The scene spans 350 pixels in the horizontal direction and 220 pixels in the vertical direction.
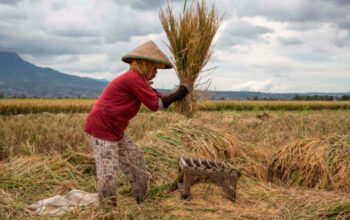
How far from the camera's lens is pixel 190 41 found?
359 centimetres

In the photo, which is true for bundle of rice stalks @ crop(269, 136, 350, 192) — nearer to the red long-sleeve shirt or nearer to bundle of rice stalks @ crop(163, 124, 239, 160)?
bundle of rice stalks @ crop(163, 124, 239, 160)

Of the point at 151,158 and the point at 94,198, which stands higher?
the point at 151,158

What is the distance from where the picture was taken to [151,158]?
418cm

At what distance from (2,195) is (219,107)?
1641 cm

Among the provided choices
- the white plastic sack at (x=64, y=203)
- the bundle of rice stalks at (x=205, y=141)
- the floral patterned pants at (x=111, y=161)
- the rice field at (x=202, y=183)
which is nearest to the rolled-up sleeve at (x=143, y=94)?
the floral patterned pants at (x=111, y=161)

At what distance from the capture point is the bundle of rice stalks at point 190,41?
3.66 meters

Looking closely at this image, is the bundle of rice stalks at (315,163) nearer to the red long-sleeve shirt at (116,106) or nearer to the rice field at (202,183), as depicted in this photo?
the rice field at (202,183)

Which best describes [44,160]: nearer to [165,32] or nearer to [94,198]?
[94,198]

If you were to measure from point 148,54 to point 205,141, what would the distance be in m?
1.99

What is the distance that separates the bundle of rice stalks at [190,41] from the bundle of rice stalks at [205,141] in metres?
0.70

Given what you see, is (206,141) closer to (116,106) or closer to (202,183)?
(202,183)

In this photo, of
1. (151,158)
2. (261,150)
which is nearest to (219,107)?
(261,150)

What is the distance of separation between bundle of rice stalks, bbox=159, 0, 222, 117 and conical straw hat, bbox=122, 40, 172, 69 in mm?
578

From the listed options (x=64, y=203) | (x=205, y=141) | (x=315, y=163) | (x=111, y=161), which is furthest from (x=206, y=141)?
(x=64, y=203)
